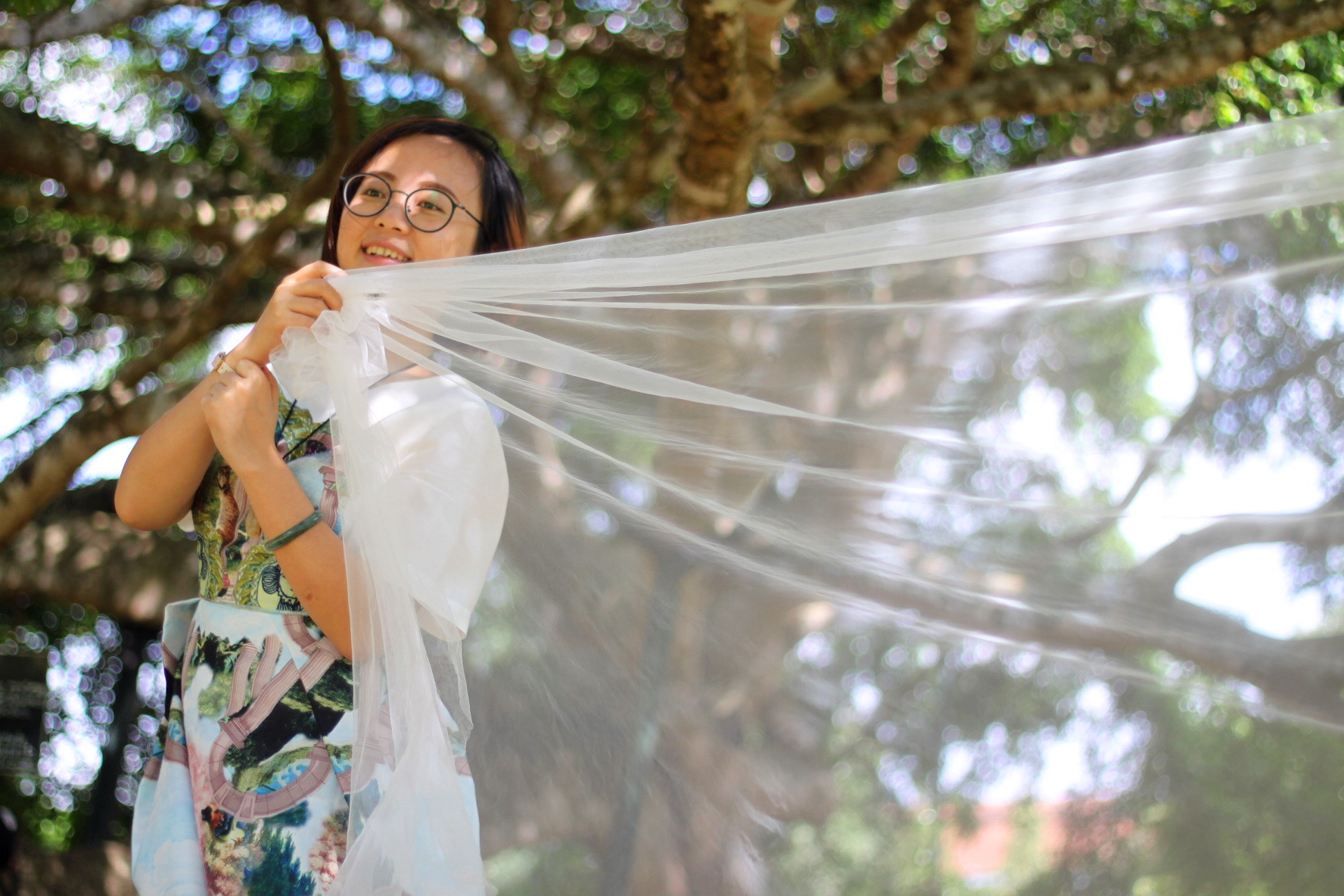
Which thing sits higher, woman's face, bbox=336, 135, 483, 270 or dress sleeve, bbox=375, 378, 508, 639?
woman's face, bbox=336, 135, 483, 270

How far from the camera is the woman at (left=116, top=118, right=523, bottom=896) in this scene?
1183mm

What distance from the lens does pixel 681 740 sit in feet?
4.38

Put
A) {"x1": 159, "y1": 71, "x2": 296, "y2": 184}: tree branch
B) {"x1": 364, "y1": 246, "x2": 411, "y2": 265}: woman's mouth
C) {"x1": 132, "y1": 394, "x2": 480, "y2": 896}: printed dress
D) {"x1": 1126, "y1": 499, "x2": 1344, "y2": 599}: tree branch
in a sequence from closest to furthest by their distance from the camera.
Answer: {"x1": 132, "y1": 394, "x2": 480, "y2": 896}: printed dress, {"x1": 1126, "y1": 499, "x2": 1344, "y2": 599}: tree branch, {"x1": 364, "y1": 246, "x2": 411, "y2": 265}: woman's mouth, {"x1": 159, "y1": 71, "x2": 296, "y2": 184}: tree branch

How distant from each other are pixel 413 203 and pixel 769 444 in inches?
23.6

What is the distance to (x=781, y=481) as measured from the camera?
1.43 metres

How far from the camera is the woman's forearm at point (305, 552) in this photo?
3.97ft

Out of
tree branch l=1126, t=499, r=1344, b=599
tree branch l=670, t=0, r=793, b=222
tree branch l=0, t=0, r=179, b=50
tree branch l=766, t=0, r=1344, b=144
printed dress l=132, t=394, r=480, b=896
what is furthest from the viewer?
tree branch l=0, t=0, r=179, b=50

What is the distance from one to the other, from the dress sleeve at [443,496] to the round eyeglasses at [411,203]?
11.8 inches

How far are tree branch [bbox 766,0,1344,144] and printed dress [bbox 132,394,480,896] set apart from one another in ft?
7.94

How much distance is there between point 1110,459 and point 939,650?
0.31 m

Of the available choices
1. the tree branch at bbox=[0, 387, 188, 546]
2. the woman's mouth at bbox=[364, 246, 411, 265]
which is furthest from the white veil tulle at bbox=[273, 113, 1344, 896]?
the tree branch at bbox=[0, 387, 188, 546]

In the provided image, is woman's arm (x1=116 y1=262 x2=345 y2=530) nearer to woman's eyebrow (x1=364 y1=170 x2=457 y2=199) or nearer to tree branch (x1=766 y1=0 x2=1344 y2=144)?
woman's eyebrow (x1=364 y1=170 x2=457 y2=199)

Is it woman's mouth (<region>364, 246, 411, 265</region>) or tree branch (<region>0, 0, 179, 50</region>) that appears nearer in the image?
woman's mouth (<region>364, 246, 411, 265</region>)

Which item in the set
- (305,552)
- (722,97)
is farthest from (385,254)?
(722,97)
